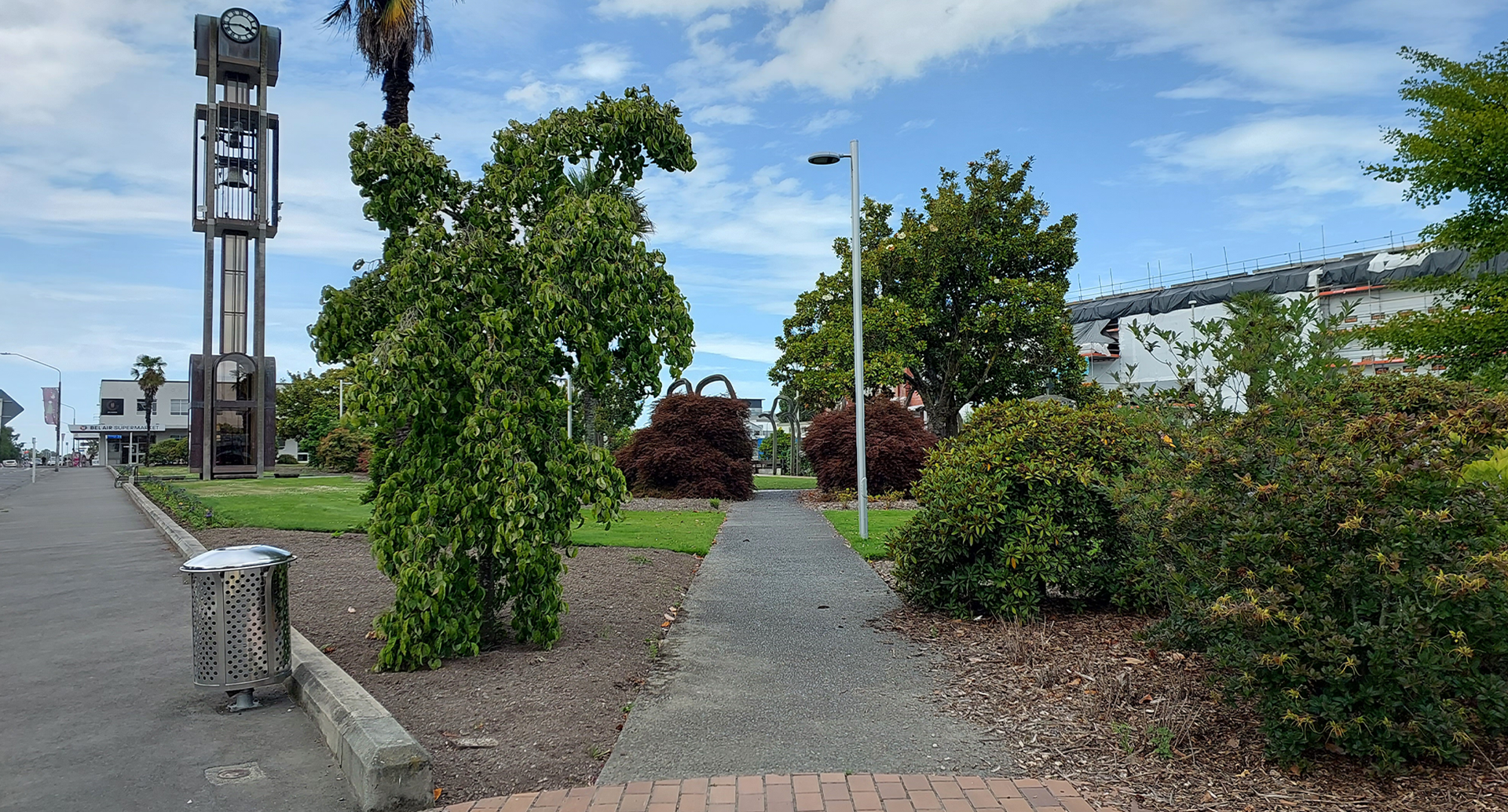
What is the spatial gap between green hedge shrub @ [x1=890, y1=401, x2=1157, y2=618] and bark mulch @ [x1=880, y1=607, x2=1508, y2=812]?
0.56 metres

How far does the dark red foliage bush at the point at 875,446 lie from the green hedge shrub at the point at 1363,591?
661 inches

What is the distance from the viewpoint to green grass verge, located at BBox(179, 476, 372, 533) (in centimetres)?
1609

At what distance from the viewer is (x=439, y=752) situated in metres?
4.42

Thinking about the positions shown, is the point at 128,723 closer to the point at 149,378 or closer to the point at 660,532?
the point at 660,532

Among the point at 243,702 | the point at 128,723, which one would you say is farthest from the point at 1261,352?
the point at 128,723

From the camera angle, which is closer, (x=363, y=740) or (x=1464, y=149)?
(x=363, y=740)

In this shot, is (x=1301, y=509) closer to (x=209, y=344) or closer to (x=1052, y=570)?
(x=1052, y=570)

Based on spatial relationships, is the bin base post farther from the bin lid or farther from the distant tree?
the distant tree

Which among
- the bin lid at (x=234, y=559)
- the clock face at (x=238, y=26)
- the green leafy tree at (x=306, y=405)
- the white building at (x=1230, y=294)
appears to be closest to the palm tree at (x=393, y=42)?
the bin lid at (x=234, y=559)

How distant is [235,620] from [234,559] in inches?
13.6

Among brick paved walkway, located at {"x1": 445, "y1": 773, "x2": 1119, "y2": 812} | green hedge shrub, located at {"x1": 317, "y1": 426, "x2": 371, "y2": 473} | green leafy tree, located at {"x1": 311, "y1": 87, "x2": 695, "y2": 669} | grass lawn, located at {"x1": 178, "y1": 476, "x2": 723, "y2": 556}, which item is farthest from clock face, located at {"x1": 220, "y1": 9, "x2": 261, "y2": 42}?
brick paved walkway, located at {"x1": 445, "y1": 773, "x2": 1119, "y2": 812}

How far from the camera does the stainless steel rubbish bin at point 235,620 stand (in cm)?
523

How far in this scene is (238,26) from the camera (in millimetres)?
38906

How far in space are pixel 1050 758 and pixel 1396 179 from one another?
19.3m
